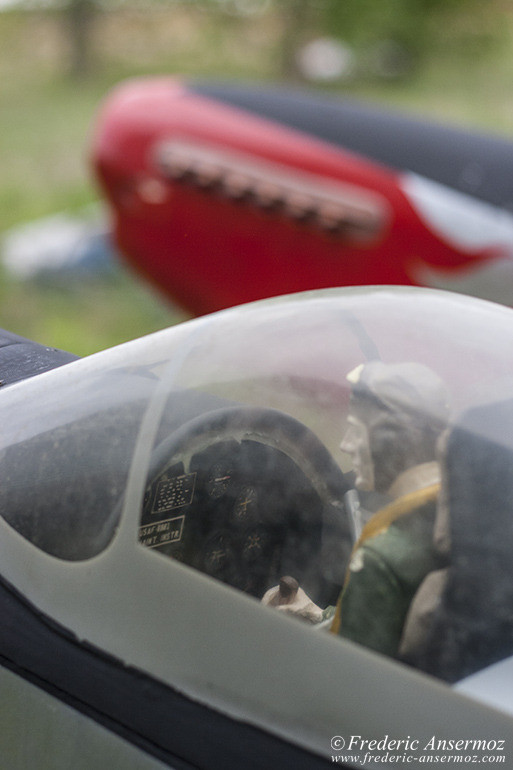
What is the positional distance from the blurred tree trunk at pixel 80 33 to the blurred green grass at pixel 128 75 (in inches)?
4.1

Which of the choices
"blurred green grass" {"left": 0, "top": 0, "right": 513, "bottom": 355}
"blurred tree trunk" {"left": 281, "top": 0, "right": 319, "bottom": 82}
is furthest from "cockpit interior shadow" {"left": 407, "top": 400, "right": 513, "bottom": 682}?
"blurred tree trunk" {"left": 281, "top": 0, "right": 319, "bottom": 82}

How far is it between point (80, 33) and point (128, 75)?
85 centimetres

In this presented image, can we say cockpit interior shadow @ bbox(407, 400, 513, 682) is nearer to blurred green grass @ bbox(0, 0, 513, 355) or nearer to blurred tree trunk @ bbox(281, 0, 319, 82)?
blurred green grass @ bbox(0, 0, 513, 355)

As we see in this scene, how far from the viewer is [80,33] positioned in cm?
1001

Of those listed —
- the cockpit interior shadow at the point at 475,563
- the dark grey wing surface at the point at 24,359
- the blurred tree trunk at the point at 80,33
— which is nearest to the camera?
→ the cockpit interior shadow at the point at 475,563

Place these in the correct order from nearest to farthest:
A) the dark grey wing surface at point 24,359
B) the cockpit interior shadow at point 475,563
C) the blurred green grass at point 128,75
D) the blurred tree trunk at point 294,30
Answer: the cockpit interior shadow at point 475,563 < the dark grey wing surface at point 24,359 < the blurred green grass at point 128,75 < the blurred tree trunk at point 294,30

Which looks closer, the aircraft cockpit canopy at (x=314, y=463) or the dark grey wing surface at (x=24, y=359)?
the aircraft cockpit canopy at (x=314, y=463)

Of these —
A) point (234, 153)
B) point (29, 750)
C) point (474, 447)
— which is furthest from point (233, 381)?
point (234, 153)

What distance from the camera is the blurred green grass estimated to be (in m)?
5.77

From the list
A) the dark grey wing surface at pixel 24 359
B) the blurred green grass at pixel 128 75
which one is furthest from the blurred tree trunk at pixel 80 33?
the dark grey wing surface at pixel 24 359

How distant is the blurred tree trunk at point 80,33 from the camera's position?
979 cm

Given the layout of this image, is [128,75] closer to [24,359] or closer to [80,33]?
[80,33]

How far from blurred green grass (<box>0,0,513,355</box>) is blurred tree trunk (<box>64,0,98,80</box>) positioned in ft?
0.34

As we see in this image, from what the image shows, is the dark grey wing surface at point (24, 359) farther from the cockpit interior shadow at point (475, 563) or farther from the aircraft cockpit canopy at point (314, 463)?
the cockpit interior shadow at point (475, 563)
